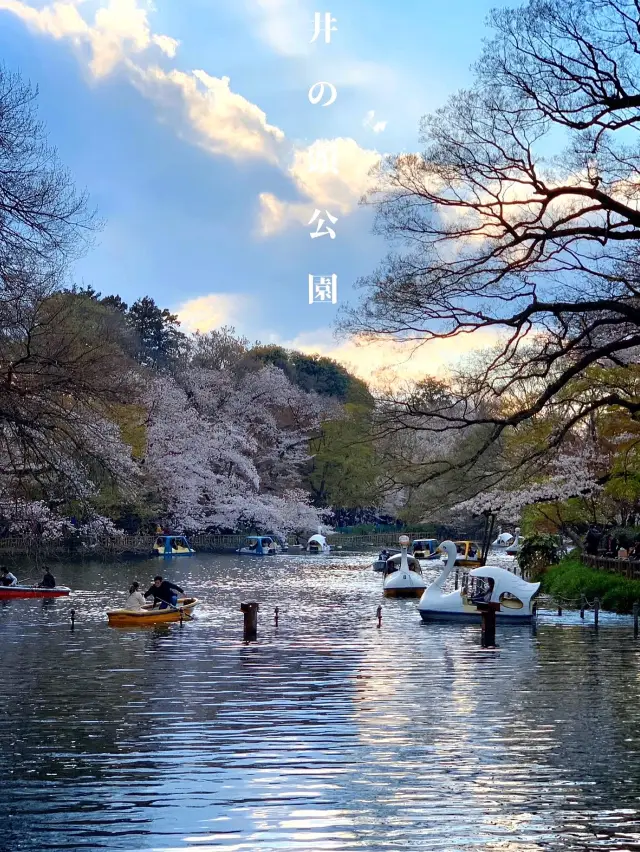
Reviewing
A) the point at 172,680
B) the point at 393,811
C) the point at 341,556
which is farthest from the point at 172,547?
the point at 393,811

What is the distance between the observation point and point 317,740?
604 inches

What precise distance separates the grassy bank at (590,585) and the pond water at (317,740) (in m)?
4.56

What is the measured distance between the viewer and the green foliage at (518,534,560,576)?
161 ft

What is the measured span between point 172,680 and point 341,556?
2289 inches

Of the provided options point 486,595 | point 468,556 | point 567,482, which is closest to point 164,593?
point 486,595

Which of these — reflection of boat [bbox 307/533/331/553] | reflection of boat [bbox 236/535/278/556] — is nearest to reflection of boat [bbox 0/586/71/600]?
reflection of boat [bbox 236/535/278/556]

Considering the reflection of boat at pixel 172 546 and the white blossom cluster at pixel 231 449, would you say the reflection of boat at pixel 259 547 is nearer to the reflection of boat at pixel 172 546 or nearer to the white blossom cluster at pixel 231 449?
the white blossom cluster at pixel 231 449

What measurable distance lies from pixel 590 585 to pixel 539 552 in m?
11.2

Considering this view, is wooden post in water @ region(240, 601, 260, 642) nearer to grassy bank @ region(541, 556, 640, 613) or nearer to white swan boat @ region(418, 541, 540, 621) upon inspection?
white swan boat @ region(418, 541, 540, 621)

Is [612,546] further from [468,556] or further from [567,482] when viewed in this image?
[468,556]

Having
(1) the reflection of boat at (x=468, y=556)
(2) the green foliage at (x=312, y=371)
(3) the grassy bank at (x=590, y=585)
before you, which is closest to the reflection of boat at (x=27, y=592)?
(3) the grassy bank at (x=590, y=585)

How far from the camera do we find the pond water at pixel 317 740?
10844 mm

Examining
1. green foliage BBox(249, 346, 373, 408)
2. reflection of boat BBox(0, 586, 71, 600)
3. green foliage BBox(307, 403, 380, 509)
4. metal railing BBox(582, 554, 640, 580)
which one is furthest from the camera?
green foliage BBox(249, 346, 373, 408)

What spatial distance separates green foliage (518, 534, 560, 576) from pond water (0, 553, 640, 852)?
18.2 meters
